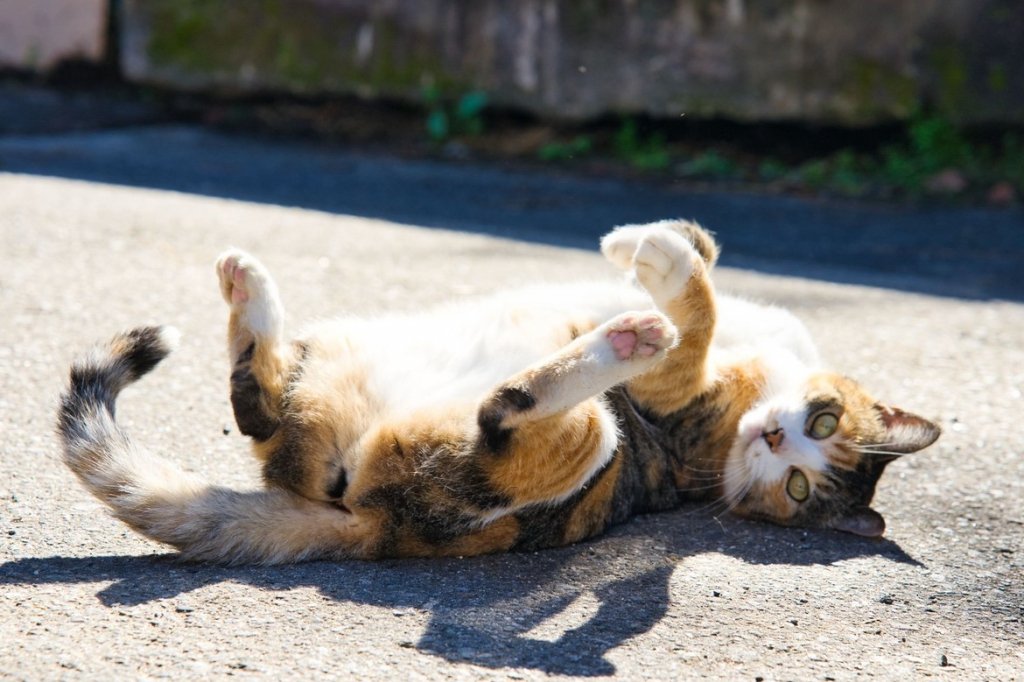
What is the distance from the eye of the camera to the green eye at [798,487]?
10.8 feet

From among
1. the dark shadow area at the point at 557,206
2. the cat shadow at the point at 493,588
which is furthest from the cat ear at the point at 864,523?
the dark shadow area at the point at 557,206

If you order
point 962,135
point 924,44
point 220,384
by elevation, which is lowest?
point 220,384

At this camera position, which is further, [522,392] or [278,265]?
[278,265]

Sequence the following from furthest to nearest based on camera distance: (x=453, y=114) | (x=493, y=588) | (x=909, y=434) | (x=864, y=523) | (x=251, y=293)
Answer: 1. (x=453, y=114)
2. (x=909, y=434)
3. (x=864, y=523)
4. (x=251, y=293)
5. (x=493, y=588)

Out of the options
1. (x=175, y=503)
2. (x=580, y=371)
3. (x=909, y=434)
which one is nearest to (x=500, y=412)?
(x=580, y=371)

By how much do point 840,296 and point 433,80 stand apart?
4.49 metres

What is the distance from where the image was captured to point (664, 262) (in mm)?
3141

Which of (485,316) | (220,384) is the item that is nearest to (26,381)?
(220,384)

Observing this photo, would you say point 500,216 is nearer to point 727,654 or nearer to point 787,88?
point 787,88

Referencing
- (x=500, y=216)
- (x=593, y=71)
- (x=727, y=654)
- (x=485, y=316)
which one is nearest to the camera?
(x=727, y=654)

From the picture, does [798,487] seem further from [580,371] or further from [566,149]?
[566,149]

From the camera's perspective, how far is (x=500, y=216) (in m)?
6.77

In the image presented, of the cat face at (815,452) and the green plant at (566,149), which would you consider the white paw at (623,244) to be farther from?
the green plant at (566,149)

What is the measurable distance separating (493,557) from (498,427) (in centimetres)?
34
